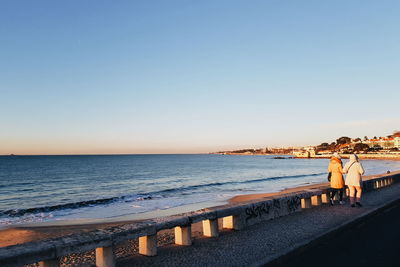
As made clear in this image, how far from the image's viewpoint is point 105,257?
4.64 meters

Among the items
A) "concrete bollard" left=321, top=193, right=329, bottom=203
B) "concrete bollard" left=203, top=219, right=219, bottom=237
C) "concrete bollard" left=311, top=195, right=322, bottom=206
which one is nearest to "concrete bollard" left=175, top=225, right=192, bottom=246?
"concrete bollard" left=203, top=219, right=219, bottom=237

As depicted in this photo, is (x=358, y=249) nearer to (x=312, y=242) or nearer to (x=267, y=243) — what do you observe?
(x=312, y=242)

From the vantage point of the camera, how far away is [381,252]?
18.7ft

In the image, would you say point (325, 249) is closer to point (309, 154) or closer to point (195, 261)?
point (195, 261)

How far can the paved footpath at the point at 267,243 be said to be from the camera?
506cm

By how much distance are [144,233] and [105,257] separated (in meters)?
0.71

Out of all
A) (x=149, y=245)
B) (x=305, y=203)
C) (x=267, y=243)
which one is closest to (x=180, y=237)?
(x=149, y=245)

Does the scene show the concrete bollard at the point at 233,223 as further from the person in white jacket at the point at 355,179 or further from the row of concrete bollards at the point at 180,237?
the person in white jacket at the point at 355,179

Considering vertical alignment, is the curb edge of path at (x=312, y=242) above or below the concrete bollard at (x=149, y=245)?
below

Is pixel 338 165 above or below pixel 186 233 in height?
above

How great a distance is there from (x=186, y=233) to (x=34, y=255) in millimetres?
2694

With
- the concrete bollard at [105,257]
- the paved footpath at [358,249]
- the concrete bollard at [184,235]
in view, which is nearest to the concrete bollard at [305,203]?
the paved footpath at [358,249]

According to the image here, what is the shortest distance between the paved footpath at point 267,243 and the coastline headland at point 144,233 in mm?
198

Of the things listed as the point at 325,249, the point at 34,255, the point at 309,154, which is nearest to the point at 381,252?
the point at 325,249
